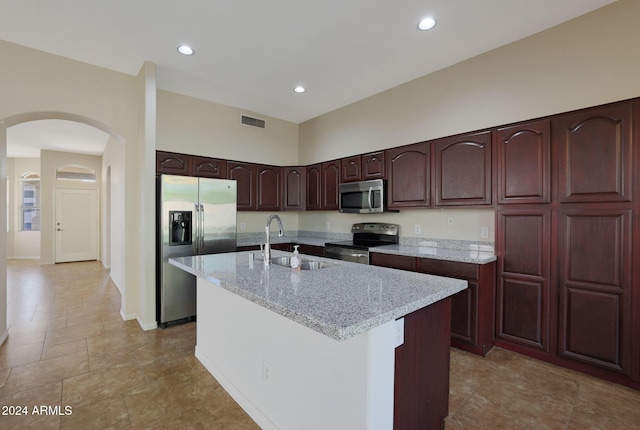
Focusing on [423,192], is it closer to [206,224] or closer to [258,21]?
[258,21]

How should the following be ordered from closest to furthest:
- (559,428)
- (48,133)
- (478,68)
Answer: (559,428) < (478,68) < (48,133)

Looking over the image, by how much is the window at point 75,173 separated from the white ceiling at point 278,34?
6.20 m

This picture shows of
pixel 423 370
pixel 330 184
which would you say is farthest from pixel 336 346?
pixel 330 184

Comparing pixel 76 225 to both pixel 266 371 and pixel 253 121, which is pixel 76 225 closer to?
pixel 253 121

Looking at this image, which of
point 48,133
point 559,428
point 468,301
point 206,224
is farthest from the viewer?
point 48,133

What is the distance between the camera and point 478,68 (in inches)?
124

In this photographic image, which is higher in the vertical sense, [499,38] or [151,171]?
[499,38]

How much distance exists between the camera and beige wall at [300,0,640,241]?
2354 mm

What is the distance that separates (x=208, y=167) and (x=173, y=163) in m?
0.47

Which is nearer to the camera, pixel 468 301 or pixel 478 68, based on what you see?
pixel 468 301

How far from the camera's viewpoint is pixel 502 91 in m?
2.96

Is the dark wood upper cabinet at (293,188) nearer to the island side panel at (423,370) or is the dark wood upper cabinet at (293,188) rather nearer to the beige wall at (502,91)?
the beige wall at (502,91)

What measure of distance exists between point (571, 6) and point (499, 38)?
0.54m

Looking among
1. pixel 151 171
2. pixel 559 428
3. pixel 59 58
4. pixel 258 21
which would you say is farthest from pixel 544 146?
pixel 59 58
